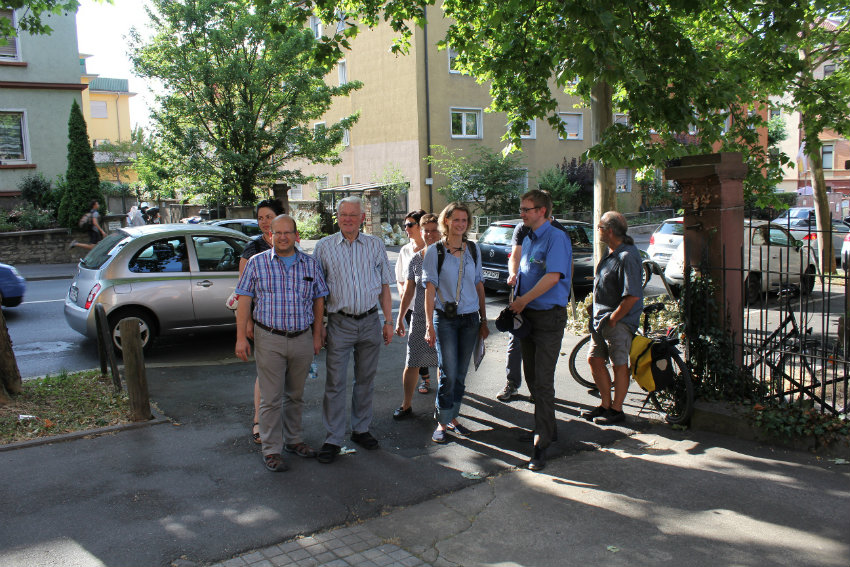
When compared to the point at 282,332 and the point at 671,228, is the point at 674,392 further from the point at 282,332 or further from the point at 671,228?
the point at 671,228

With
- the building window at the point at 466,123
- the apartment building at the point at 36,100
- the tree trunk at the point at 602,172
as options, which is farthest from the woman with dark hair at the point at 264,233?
the building window at the point at 466,123

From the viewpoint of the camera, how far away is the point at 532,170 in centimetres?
3153

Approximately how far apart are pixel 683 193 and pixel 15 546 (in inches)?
218

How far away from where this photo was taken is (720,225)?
5637 millimetres

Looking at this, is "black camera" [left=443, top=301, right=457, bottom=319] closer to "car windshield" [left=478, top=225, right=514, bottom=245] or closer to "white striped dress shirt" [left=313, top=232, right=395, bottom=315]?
"white striped dress shirt" [left=313, top=232, right=395, bottom=315]

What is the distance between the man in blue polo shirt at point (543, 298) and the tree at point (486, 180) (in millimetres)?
22248

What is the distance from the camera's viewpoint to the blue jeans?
5.44 metres

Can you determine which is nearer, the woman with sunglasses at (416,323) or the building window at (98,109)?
the woman with sunglasses at (416,323)

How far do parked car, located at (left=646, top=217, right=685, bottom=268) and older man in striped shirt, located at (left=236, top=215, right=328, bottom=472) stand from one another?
1206 cm

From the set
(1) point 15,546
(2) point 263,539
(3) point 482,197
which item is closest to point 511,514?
(2) point 263,539

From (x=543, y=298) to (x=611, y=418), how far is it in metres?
1.67

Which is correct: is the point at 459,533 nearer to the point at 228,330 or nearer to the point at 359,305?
the point at 359,305

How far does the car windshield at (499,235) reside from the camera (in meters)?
13.6

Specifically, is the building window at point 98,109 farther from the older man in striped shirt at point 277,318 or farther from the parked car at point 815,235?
the older man in striped shirt at point 277,318
